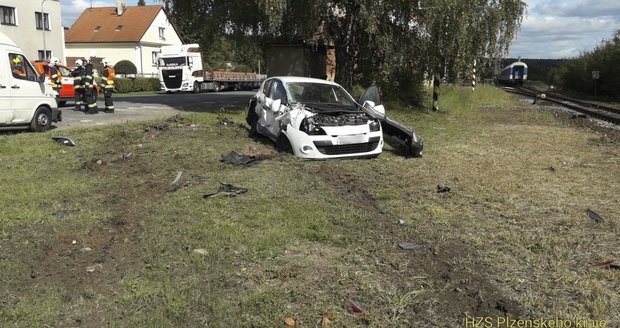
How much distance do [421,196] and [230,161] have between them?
11.2 ft

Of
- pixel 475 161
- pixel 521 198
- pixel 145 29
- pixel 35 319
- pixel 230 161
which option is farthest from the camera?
pixel 145 29

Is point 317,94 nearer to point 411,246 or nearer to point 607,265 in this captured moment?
point 411,246

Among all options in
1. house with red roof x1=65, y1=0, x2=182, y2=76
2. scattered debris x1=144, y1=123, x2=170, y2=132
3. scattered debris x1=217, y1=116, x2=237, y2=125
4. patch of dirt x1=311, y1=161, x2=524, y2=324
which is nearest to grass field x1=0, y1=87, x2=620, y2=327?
patch of dirt x1=311, y1=161, x2=524, y2=324

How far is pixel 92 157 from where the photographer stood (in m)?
9.16

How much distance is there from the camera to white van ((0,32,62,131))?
37.1 feet

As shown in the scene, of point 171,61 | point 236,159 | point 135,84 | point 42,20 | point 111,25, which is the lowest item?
point 236,159

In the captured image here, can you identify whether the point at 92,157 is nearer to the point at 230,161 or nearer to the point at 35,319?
Result: the point at 230,161

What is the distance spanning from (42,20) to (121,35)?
50.5 ft

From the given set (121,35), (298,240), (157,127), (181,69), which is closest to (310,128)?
(298,240)

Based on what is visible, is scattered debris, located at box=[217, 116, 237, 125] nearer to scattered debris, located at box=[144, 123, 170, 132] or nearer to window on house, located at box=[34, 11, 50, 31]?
scattered debris, located at box=[144, 123, 170, 132]

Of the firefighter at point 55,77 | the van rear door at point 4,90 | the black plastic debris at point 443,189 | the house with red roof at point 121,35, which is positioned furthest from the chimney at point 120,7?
the black plastic debris at point 443,189

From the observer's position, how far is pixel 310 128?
29.4ft

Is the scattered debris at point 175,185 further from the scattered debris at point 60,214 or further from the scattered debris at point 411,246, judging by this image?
the scattered debris at point 411,246

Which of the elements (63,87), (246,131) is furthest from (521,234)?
(63,87)
